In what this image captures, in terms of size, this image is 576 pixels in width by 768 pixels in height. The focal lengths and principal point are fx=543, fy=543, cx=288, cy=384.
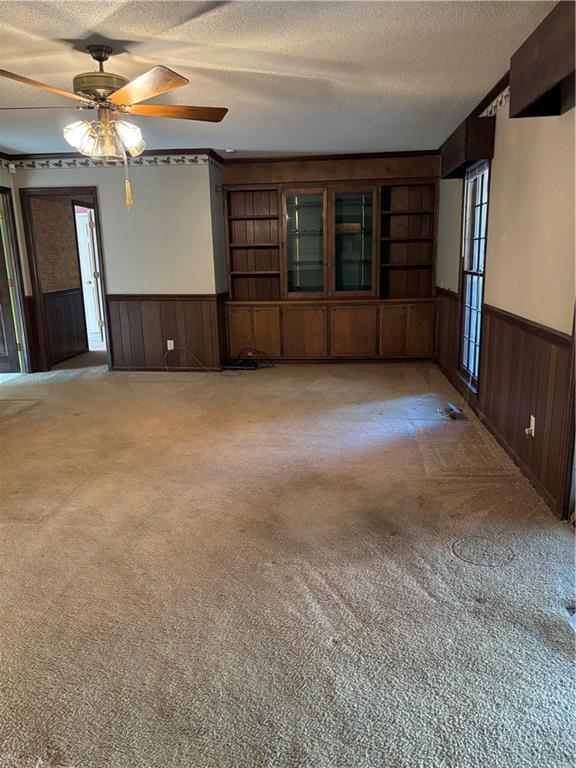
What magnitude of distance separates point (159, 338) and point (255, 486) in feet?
11.7

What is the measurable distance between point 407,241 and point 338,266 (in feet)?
2.95

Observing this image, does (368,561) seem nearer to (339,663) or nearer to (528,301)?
(339,663)

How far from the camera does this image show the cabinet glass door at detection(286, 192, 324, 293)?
21.1ft

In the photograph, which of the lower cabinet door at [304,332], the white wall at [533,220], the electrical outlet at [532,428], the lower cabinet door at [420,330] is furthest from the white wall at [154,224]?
the electrical outlet at [532,428]

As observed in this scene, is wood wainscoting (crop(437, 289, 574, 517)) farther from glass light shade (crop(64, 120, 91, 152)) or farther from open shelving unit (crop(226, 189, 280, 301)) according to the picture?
open shelving unit (crop(226, 189, 280, 301))

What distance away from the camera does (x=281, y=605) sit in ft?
6.84

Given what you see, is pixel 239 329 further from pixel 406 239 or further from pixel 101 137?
pixel 101 137

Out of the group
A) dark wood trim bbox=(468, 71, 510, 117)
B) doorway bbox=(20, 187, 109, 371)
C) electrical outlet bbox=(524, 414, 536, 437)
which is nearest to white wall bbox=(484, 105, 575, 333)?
dark wood trim bbox=(468, 71, 510, 117)

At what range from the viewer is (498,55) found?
3.07 m

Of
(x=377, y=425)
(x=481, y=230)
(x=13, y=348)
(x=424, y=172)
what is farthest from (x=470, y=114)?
(x=13, y=348)

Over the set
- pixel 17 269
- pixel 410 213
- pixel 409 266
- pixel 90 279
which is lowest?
pixel 90 279

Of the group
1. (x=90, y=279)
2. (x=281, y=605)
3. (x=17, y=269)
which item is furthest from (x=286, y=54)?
(x=90, y=279)

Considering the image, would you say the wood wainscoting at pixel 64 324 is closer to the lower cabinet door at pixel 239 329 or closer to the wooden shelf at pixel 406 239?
the lower cabinet door at pixel 239 329

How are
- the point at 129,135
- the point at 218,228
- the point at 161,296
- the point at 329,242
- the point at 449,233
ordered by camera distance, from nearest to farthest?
the point at 129,135 → the point at 449,233 → the point at 161,296 → the point at 218,228 → the point at 329,242
